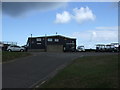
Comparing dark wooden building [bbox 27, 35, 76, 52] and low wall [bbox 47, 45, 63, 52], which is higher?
dark wooden building [bbox 27, 35, 76, 52]

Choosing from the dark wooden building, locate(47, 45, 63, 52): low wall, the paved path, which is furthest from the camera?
the dark wooden building

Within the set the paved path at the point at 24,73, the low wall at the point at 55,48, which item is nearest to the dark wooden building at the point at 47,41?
the low wall at the point at 55,48

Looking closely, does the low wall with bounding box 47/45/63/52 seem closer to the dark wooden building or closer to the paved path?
the dark wooden building

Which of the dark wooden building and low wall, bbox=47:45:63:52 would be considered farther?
the dark wooden building

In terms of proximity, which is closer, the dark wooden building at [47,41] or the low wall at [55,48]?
the low wall at [55,48]

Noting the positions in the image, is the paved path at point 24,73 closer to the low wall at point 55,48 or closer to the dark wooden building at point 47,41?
the low wall at point 55,48

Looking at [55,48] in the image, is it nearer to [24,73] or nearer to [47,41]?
[47,41]

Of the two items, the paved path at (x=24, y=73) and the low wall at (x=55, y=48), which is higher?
the low wall at (x=55, y=48)

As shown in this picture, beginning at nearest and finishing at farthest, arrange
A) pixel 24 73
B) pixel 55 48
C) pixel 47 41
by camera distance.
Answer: pixel 24 73 < pixel 55 48 < pixel 47 41

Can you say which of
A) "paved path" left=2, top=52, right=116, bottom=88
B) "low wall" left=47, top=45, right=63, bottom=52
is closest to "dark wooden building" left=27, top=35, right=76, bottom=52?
"low wall" left=47, top=45, right=63, bottom=52

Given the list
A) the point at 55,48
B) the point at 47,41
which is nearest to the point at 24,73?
the point at 55,48

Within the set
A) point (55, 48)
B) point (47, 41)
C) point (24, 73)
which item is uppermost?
point (47, 41)

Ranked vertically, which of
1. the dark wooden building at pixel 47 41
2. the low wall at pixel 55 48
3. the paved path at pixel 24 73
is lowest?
the paved path at pixel 24 73

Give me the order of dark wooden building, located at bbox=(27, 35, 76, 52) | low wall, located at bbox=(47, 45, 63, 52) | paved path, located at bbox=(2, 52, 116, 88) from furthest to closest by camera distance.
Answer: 1. dark wooden building, located at bbox=(27, 35, 76, 52)
2. low wall, located at bbox=(47, 45, 63, 52)
3. paved path, located at bbox=(2, 52, 116, 88)
